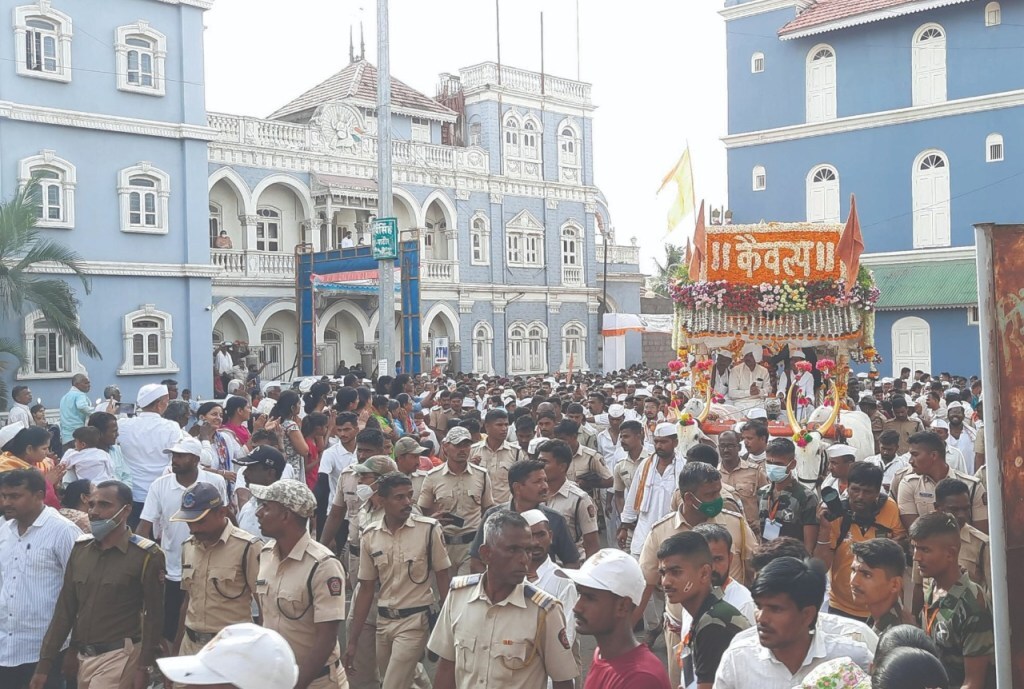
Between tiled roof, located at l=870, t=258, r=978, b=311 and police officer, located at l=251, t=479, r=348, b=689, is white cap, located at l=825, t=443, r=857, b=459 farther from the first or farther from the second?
tiled roof, located at l=870, t=258, r=978, b=311

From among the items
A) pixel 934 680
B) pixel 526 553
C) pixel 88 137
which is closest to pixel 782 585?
pixel 934 680

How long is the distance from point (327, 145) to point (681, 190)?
55.5 feet

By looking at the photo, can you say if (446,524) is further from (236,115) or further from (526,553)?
(236,115)

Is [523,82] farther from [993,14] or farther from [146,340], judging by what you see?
[146,340]

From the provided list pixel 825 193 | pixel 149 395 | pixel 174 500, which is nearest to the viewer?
pixel 174 500

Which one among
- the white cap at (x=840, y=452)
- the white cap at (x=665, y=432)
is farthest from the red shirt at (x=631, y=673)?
the white cap at (x=665, y=432)

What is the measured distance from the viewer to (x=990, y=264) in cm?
355

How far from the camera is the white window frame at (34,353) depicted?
21.0 m

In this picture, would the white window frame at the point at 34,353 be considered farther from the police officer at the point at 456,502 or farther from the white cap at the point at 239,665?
the white cap at the point at 239,665

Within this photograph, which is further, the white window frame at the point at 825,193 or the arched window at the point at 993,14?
the white window frame at the point at 825,193

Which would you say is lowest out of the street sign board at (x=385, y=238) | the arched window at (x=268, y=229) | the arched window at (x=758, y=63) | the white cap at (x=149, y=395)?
the white cap at (x=149, y=395)

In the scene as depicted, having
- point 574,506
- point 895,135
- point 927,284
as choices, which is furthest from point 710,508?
point 895,135

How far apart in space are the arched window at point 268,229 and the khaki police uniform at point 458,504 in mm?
22755

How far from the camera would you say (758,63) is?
100ft
